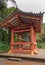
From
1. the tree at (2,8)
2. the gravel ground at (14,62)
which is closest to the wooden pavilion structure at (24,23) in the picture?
the gravel ground at (14,62)

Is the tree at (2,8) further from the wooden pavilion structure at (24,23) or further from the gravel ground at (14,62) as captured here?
the gravel ground at (14,62)

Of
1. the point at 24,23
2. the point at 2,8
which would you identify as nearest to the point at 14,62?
the point at 24,23

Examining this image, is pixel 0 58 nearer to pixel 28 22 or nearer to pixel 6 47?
→ pixel 28 22

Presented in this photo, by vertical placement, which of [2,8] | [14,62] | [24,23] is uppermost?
[2,8]

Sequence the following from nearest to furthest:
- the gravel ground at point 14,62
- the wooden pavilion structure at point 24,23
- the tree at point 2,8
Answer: the gravel ground at point 14,62, the wooden pavilion structure at point 24,23, the tree at point 2,8

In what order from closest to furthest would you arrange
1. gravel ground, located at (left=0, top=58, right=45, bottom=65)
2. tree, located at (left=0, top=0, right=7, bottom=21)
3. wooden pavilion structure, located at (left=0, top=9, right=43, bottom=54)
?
gravel ground, located at (left=0, top=58, right=45, bottom=65) → wooden pavilion structure, located at (left=0, top=9, right=43, bottom=54) → tree, located at (left=0, top=0, right=7, bottom=21)

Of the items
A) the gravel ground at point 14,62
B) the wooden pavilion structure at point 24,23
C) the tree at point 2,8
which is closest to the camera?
the gravel ground at point 14,62

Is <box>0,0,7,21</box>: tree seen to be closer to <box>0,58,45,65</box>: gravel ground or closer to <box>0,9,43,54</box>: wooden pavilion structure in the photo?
<box>0,9,43,54</box>: wooden pavilion structure

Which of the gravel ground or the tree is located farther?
the tree

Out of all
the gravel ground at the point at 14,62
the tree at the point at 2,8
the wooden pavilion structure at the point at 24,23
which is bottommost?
the gravel ground at the point at 14,62

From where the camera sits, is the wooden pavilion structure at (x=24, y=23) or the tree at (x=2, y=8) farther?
the tree at (x=2, y=8)

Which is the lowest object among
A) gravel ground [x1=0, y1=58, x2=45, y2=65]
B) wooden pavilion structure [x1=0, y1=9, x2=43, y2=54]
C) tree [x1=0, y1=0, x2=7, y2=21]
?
gravel ground [x1=0, y1=58, x2=45, y2=65]

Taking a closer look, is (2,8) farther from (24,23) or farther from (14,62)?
(14,62)

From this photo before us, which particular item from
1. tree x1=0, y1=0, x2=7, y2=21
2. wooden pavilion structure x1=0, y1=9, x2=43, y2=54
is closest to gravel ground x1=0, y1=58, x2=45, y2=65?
wooden pavilion structure x1=0, y1=9, x2=43, y2=54
